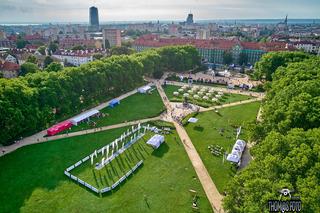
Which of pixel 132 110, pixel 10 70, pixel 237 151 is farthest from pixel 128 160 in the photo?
pixel 10 70

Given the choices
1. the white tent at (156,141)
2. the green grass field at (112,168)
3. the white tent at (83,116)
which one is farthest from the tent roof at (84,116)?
the white tent at (156,141)

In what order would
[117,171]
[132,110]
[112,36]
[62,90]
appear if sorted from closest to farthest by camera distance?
[117,171] < [62,90] < [132,110] < [112,36]

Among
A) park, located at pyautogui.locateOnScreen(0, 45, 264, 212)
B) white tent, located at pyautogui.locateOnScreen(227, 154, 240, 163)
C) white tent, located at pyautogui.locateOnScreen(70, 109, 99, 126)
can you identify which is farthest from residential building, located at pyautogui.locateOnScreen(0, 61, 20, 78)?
white tent, located at pyautogui.locateOnScreen(227, 154, 240, 163)

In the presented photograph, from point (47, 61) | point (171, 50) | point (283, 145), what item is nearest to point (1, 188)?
point (283, 145)

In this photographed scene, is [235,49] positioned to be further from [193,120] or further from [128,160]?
[128,160]

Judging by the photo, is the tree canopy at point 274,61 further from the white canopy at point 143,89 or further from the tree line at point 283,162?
the tree line at point 283,162

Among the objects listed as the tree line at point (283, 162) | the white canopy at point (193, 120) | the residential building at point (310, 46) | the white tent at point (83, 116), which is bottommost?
the white canopy at point (193, 120)

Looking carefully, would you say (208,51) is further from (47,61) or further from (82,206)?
(82,206)

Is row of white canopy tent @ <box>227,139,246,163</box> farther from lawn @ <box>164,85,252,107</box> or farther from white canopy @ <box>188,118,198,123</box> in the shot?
lawn @ <box>164,85,252,107</box>
